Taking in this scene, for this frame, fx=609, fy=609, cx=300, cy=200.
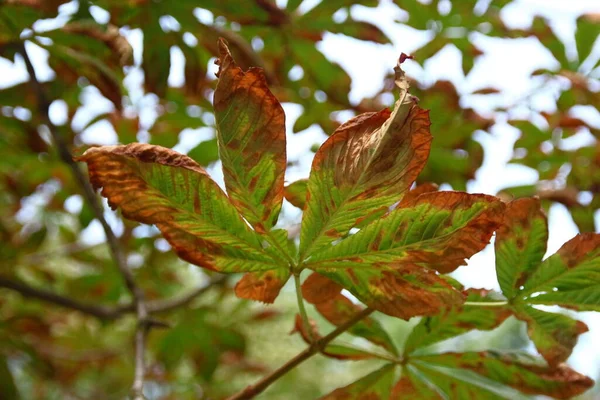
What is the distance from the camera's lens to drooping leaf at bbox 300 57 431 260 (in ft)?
1.20

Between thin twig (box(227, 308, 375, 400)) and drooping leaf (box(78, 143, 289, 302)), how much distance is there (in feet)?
0.25

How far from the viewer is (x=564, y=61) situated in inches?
49.9

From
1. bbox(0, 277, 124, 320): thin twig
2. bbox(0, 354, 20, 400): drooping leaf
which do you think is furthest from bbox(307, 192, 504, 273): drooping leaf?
bbox(0, 354, 20, 400): drooping leaf

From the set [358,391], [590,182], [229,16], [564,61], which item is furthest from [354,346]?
[564,61]

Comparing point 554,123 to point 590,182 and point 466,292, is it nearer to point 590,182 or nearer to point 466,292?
point 590,182

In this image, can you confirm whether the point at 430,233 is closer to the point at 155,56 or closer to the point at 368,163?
the point at 368,163

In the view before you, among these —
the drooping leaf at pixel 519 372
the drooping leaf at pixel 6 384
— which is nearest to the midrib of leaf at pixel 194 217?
the drooping leaf at pixel 519 372

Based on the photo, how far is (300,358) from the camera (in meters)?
0.48

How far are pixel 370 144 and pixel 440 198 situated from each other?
0.19ft

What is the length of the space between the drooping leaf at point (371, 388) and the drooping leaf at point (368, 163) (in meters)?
0.19

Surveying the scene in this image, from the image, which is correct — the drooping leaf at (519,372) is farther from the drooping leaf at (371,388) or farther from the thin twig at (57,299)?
the thin twig at (57,299)

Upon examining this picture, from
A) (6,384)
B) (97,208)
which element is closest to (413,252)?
(97,208)

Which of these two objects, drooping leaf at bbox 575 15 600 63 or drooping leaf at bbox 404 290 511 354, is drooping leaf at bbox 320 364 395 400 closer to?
drooping leaf at bbox 404 290 511 354

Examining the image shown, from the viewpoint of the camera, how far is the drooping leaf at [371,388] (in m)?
0.52
